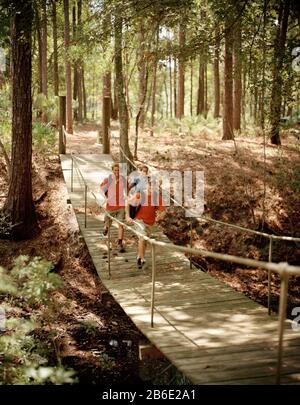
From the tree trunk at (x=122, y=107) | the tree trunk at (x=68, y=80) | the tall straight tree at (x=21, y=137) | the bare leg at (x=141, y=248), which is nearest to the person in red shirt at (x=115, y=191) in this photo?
the bare leg at (x=141, y=248)

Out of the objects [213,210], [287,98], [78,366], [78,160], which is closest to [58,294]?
[78,366]

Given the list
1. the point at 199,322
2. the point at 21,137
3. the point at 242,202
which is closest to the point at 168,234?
the point at 242,202

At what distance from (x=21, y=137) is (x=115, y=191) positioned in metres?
3.87

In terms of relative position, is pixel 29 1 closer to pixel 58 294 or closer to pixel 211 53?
pixel 211 53

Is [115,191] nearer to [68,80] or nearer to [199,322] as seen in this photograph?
[199,322]

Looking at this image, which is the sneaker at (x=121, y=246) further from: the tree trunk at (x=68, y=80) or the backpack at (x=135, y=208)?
the tree trunk at (x=68, y=80)

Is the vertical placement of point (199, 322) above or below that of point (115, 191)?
below

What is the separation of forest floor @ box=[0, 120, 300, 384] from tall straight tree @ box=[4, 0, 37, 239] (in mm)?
583

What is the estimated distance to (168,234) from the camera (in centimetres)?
1265

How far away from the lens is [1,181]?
47.9 feet

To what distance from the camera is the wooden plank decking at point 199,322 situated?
496 centimetres

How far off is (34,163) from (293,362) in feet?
40.0

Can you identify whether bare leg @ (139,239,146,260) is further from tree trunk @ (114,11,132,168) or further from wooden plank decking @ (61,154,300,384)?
tree trunk @ (114,11,132,168)

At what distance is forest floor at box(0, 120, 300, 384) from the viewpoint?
349 inches
